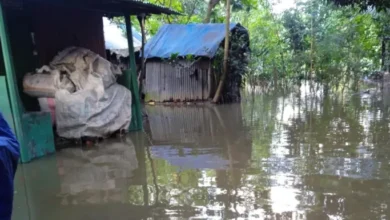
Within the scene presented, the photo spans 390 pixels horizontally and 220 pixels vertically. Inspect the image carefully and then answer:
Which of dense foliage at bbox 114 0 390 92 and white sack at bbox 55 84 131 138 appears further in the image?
dense foliage at bbox 114 0 390 92

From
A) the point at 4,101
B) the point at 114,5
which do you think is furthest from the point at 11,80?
the point at 114,5

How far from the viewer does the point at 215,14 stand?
19.1m

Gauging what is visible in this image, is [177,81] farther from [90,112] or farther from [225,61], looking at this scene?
[90,112]

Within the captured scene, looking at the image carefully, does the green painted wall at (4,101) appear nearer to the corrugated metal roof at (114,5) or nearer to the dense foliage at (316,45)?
the corrugated metal roof at (114,5)

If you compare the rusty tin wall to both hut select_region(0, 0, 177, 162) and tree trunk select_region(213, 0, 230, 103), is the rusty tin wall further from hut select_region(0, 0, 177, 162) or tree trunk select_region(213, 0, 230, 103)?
hut select_region(0, 0, 177, 162)

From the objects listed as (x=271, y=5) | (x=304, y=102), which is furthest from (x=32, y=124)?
(x=271, y=5)

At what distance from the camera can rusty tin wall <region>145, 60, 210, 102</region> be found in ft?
47.5

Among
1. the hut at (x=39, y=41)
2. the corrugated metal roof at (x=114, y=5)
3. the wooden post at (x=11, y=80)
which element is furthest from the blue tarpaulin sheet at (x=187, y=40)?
the wooden post at (x=11, y=80)

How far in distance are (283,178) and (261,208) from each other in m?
1.06

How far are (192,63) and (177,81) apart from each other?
97 centimetres

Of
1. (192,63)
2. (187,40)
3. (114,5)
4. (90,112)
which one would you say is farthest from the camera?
(187,40)

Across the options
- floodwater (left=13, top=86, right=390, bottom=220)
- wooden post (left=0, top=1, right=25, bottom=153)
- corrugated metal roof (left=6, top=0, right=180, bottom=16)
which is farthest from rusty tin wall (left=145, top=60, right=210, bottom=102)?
wooden post (left=0, top=1, right=25, bottom=153)

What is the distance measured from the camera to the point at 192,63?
14.3m

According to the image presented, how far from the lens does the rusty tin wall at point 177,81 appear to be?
14.5 metres
